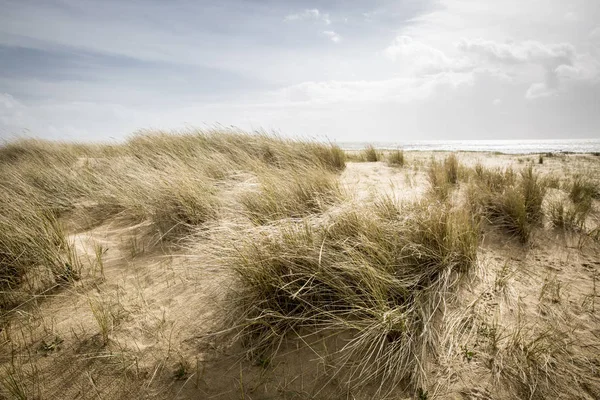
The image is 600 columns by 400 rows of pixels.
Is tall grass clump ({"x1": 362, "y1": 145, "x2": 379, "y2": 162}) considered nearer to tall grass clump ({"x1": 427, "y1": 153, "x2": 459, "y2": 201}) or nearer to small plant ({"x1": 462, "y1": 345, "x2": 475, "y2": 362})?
tall grass clump ({"x1": 427, "y1": 153, "x2": 459, "y2": 201})

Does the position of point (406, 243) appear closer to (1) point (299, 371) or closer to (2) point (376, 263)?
(2) point (376, 263)

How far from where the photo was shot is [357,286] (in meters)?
1.51

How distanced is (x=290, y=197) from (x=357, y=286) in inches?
54.9

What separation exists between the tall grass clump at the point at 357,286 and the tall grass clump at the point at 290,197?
54 cm

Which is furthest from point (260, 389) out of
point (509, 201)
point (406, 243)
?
point (509, 201)

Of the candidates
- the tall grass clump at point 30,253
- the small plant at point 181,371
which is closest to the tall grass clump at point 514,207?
the small plant at point 181,371

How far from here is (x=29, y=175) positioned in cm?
442

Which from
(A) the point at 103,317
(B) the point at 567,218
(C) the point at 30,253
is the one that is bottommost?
(A) the point at 103,317

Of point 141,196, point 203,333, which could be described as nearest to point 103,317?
point 203,333

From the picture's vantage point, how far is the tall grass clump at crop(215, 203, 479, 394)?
1.34m

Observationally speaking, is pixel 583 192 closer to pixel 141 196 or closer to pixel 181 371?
pixel 181 371

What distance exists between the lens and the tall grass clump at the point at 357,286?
1.34 metres

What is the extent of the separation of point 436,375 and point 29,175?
623 centimetres

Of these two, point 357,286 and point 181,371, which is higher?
point 357,286
